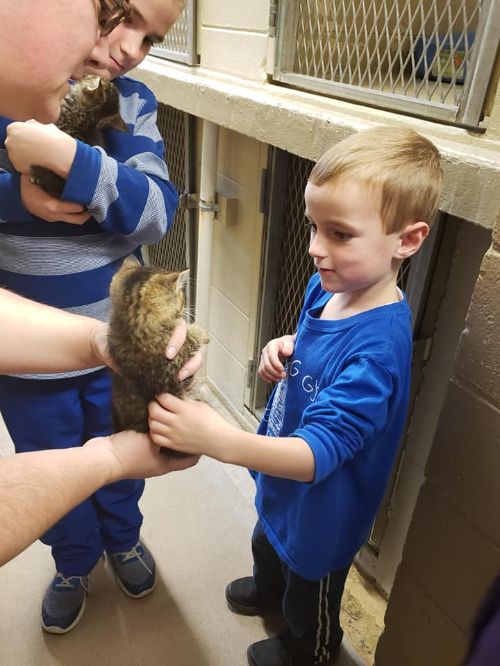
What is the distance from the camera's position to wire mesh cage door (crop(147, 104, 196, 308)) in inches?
90.0

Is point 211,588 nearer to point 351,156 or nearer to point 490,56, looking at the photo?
point 351,156

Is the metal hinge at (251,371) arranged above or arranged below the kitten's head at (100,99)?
below

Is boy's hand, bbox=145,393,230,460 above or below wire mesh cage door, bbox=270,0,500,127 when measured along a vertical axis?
below

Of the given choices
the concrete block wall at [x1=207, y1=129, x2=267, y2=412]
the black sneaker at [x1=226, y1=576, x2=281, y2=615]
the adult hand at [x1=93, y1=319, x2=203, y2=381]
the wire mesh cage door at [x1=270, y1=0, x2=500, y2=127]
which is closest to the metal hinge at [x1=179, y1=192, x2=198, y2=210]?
the concrete block wall at [x1=207, y1=129, x2=267, y2=412]

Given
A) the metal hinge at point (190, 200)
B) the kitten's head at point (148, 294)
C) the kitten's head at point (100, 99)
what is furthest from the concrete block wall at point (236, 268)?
the kitten's head at point (148, 294)

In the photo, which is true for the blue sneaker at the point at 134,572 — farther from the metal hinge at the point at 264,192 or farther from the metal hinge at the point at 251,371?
the metal hinge at the point at 264,192

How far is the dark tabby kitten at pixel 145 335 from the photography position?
94 centimetres

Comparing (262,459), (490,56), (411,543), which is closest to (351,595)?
(411,543)

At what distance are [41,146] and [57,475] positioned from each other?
63 cm

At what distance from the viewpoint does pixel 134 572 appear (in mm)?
1646

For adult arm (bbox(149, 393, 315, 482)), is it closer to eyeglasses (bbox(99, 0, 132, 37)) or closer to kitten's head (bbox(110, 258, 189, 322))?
kitten's head (bbox(110, 258, 189, 322))

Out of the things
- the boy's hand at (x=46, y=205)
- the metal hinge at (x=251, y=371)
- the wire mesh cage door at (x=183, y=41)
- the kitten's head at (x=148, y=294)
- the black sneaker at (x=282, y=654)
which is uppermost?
the wire mesh cage door at (x=183, y=41)

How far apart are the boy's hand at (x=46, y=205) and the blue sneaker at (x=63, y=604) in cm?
109

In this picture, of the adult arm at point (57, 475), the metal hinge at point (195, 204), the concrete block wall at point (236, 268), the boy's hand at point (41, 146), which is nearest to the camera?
the adult arm at point (57, 475)
